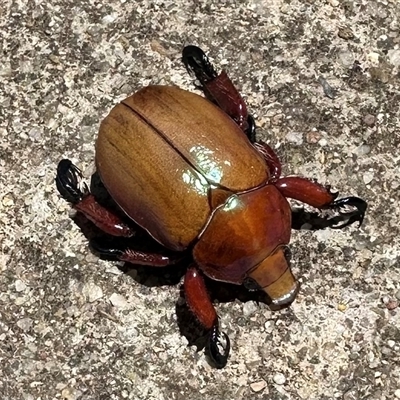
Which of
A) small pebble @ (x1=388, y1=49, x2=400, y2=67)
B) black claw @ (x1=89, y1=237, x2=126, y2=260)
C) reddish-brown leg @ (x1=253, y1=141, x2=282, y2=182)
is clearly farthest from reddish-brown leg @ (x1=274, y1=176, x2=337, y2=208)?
small pebble @ (x1=388, y1=49, x2=400, y2=67)

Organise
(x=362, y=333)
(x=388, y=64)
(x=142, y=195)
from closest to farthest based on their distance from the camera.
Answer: (x=142, y=195) → (x=362, y=333) → (x=388, y=64)

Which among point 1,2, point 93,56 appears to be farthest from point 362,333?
point 1,2

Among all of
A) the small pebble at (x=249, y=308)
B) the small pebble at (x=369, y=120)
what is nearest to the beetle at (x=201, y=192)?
the small pebble at (x=249, y=308)

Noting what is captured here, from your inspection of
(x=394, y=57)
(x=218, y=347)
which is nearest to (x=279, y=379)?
(x=218, y=347)

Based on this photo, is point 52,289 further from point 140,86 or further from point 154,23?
point 154,23

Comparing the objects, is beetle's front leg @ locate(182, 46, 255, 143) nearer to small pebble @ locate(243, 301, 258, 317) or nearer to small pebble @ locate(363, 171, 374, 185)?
small pebble @ locate(363, 171, 374, 185)

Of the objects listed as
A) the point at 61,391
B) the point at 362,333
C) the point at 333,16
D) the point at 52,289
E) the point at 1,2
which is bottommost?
the point at 362,333

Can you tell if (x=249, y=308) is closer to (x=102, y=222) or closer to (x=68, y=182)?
(x=102, y=222)
